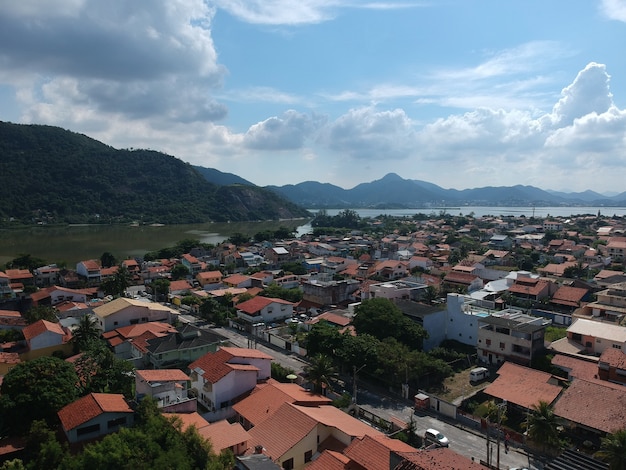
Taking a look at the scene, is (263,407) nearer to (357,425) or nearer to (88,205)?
(357,425)

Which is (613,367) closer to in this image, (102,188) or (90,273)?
(90,273)

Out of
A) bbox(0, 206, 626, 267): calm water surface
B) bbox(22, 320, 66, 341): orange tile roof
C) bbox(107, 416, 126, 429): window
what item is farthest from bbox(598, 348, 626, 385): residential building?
bbox(0, 206, 626, 267): calm water surface

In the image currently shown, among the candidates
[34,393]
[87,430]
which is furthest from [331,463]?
[34,393]

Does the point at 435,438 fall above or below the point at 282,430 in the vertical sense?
below

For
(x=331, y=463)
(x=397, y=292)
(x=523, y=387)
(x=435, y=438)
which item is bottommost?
(x=435, y=438)

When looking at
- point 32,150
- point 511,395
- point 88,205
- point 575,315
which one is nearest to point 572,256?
point 575,315
